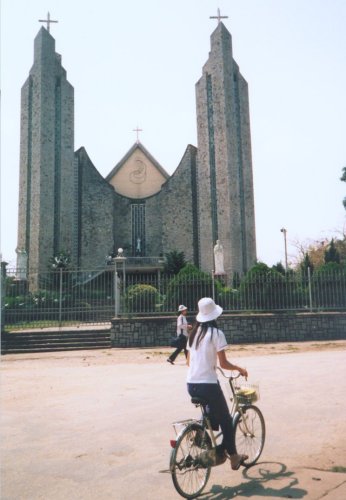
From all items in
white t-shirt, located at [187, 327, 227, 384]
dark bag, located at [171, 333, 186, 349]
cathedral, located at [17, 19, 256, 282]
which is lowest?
dark bag, located at [171, 333, 186, 349]

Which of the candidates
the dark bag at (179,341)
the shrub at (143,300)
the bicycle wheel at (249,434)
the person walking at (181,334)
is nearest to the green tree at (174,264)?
the shrub at (143,300)

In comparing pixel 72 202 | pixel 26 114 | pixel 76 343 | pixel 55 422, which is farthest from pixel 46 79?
pixel 55 422

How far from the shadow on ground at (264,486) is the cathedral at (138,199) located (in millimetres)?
29224

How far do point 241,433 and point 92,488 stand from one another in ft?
4.48

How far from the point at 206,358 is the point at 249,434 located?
97 centimetres

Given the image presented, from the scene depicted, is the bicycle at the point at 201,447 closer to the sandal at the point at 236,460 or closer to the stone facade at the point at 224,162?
the sandal at the point at 236,460

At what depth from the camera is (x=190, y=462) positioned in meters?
3.35

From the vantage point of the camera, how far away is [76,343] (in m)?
15.3

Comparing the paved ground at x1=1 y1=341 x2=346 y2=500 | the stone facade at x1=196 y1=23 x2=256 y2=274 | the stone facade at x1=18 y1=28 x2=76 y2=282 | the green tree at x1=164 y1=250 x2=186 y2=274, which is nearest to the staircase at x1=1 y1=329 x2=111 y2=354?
the paved ground at x1=1 y1=341 x2=346 y2=500

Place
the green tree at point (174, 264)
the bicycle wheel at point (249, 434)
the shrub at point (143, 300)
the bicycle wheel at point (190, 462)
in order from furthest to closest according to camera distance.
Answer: the green tree at point (174, 264)
the shrub at point (143, 300)
the bicycle wheel at point (249, 434)
the bicycle wheel at point (190, 462)

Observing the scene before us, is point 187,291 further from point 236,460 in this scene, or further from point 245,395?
point 236,460

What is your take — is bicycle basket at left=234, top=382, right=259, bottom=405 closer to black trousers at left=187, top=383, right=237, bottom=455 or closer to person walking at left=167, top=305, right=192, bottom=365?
black trousers at left=187, top=383, right=237, bottom=455

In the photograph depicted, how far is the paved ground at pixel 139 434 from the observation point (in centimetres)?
348

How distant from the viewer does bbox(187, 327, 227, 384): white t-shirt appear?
355 cm
